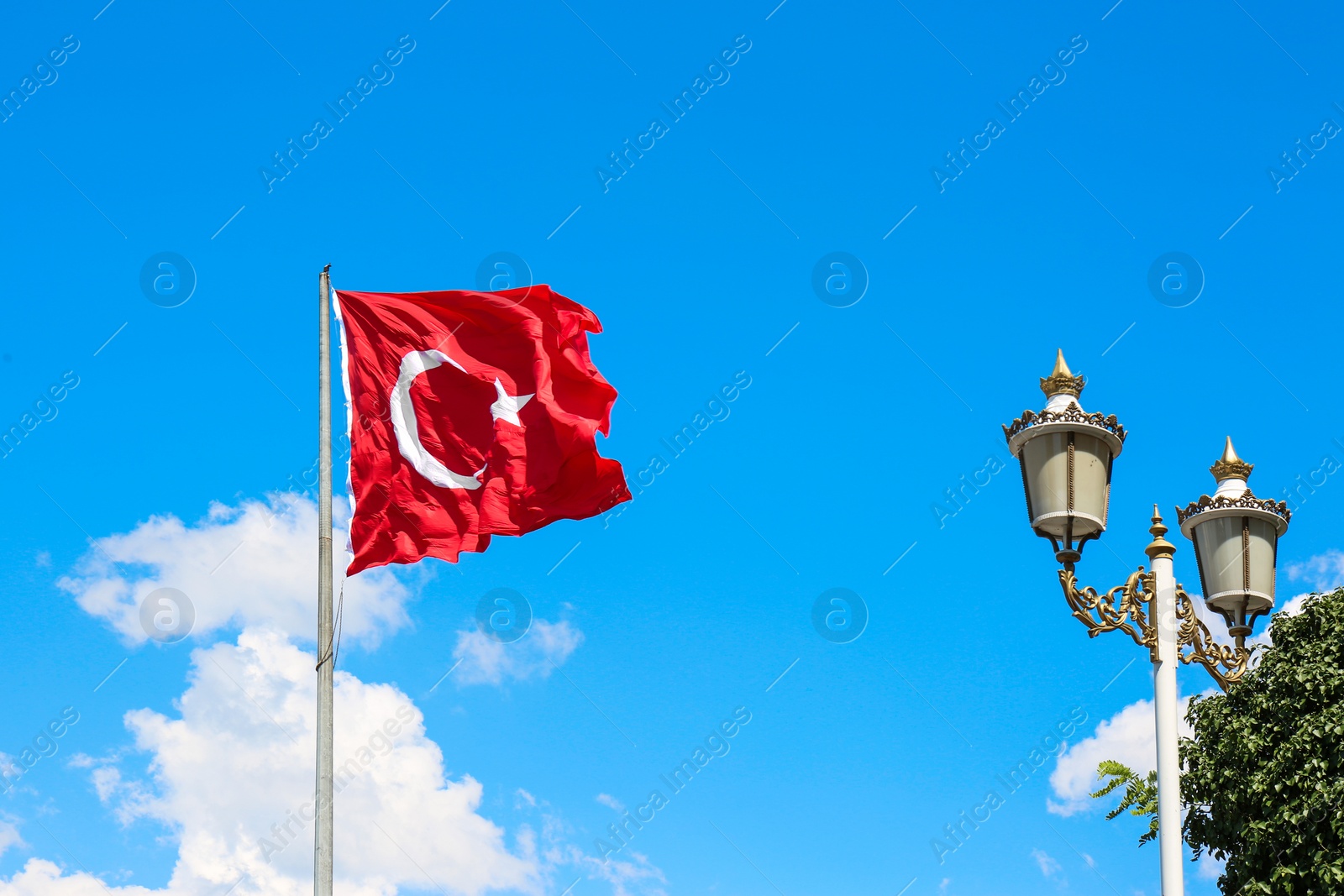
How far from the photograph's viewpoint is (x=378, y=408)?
1105cm

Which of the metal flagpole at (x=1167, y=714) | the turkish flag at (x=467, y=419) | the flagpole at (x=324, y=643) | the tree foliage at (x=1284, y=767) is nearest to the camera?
the metal flagpole at (x=1167, y=714)

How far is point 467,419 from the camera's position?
1159 cm

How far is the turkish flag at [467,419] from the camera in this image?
1079cm

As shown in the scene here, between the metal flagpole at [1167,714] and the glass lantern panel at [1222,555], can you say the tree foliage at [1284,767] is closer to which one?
the glass lantern panel at [1222,555]

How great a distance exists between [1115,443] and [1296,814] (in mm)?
6460

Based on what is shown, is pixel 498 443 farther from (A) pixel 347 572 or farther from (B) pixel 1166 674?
(B) pixel 1166 674

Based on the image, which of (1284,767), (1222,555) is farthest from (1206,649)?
(1284,767)

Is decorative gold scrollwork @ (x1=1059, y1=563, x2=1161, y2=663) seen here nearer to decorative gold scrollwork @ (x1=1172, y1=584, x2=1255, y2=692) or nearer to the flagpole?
decorative gold scrollwork @ (x1=1172, y1=584, x2=1255, y2=692)

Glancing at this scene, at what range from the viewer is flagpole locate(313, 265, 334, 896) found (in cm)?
916

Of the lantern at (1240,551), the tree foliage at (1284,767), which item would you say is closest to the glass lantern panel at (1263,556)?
the lantern at (1240,551)

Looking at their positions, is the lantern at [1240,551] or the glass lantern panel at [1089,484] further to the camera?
the lantern at [1240,551]

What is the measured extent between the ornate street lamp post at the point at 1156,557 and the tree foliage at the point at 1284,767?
4.82 m

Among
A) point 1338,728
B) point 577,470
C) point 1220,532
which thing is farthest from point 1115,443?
point 1338,728

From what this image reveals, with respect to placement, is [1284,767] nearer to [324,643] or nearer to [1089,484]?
[1089,484]
